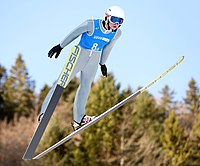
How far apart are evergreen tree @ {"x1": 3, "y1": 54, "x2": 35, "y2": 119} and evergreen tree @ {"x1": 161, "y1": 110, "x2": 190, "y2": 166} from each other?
13.7 metres

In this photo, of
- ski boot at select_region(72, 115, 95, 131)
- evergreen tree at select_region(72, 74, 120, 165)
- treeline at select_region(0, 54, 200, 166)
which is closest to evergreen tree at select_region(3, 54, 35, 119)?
treeline at select_region(0, 54, 200, 166)

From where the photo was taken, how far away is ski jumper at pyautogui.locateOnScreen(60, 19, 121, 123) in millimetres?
5723

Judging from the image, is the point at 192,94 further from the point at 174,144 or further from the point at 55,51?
the point at 55,51

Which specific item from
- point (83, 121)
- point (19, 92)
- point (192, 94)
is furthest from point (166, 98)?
point (83, 121)

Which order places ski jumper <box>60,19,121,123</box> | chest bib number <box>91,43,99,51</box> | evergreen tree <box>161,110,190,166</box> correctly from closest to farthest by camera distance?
ski jumper <box>60,19,121,123</box>
chest bib number <box>91,43,99,51</box>
evergreen tree <box>161,110,190,166</box>

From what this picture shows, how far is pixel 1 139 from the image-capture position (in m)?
35.2

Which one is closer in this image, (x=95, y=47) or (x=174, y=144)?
(x=95, y=47)

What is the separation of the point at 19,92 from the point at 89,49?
1742 inches

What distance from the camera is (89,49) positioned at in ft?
19.3

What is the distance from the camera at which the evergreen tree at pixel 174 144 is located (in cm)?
3494

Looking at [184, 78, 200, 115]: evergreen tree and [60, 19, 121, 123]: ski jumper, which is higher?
[184, 78, 200, 115]: evergreen tree

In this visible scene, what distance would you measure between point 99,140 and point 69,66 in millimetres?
25768

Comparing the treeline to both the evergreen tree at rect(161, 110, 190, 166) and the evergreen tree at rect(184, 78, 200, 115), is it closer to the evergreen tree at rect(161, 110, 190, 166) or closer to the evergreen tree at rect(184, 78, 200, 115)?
the evergreen tree at rect(161, 110, 190, 166)

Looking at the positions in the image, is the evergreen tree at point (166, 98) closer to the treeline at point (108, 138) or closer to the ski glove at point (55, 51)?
the treeline at point (108, 138)
